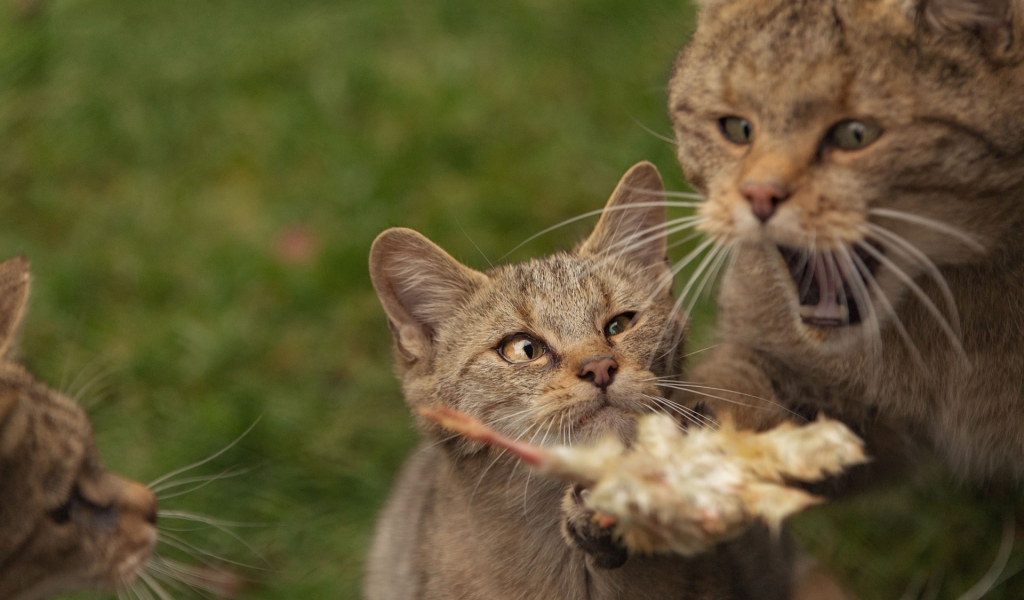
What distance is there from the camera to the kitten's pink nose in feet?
9.05

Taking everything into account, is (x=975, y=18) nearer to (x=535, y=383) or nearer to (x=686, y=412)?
(x=686, y=412)

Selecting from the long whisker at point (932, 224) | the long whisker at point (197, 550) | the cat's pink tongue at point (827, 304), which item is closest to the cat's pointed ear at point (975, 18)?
the long whisker at point (932, 224)

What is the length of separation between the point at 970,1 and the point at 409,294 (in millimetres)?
1741

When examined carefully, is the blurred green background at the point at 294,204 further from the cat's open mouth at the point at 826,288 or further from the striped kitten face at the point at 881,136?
the striped kitten face at the point at 881,136

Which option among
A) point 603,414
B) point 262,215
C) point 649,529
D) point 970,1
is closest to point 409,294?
point 603,414

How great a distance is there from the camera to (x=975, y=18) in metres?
2.52

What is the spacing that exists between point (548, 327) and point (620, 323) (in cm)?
26

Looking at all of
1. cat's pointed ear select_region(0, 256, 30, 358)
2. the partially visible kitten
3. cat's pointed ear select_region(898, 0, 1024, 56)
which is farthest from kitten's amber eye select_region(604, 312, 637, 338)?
cat's pointed ear select_region(0, 256, 30, 358)

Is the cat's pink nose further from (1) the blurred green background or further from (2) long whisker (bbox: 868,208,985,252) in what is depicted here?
(1) the blurred green background

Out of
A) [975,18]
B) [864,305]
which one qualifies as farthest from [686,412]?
[975,18]

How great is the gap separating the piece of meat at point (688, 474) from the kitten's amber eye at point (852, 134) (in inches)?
27.0

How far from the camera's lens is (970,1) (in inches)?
99.1

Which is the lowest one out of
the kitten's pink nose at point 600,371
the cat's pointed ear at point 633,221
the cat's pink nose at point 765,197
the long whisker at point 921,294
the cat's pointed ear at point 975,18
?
the kitten's pink nose at point 600,371

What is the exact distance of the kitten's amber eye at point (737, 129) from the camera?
2758 mm
